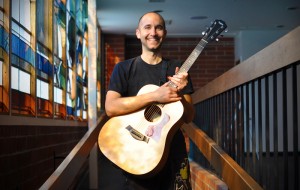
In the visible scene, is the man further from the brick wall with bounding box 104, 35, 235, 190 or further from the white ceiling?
the brick wall with bounding box 104, 35, 235, 190

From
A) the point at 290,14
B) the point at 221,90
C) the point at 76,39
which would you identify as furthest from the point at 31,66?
the point at 290,14

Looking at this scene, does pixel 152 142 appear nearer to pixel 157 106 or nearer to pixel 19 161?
pixel 157 106

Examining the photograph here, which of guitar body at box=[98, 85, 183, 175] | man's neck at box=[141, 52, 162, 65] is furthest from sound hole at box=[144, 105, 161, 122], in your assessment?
man's neck at box=[141, 52, 162, 65]

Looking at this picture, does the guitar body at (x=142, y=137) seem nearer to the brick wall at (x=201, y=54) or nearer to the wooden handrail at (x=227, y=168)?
the wooden handrail at (x=227, y=168)

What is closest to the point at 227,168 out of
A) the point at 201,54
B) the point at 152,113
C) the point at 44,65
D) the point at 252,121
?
the point at 252,121

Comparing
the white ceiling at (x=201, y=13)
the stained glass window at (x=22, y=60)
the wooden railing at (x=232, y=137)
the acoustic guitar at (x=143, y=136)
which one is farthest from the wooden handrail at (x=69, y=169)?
the white ceiling at (x=201, y=13)

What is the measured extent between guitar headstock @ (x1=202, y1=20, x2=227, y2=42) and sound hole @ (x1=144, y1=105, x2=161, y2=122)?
0.38 meters

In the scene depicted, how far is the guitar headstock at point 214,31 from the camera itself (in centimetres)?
185

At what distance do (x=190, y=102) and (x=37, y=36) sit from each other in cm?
184

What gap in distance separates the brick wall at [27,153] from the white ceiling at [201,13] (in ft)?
8.84

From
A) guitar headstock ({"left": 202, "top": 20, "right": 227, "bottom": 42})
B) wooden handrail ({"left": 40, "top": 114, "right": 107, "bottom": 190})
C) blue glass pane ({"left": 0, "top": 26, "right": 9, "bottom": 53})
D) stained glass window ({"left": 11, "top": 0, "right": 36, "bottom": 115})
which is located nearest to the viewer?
wooden handrail ({"left": 40, "top": 114, "right": 107, "bottom": 190})

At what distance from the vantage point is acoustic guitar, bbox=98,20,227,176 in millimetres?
1619

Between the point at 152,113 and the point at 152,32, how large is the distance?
0.33 m

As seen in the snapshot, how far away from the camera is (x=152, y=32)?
1686mm
